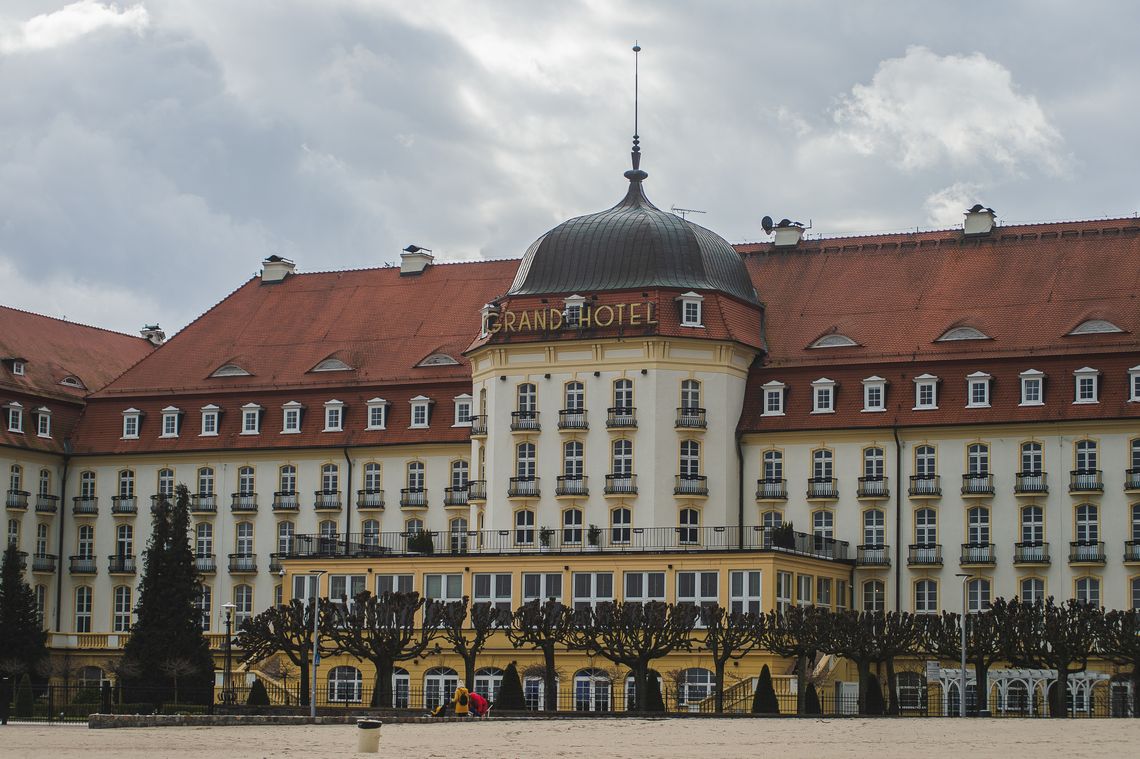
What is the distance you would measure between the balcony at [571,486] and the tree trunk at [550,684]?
10.3 meters

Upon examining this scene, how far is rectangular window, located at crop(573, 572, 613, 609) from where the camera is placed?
83.6 metres

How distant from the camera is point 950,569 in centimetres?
8619

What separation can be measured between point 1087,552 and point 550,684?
834 inches

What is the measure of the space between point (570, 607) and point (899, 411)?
15.1m

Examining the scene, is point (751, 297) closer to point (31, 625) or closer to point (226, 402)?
point (226, 402)

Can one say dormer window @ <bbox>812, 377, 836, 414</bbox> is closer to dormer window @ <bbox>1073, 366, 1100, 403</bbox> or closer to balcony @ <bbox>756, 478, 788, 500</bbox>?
balcony @ <bbox>756, 478, 788, 500</bbox>

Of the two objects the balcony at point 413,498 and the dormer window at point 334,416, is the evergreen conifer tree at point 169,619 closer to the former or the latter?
the balcony at point 413,498

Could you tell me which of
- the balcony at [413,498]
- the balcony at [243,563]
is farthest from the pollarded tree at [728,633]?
the balcony at [243,563]

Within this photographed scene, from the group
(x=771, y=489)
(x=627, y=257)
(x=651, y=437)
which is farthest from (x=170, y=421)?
(x=771, y=489)

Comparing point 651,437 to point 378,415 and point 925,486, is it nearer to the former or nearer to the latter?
point 925,486

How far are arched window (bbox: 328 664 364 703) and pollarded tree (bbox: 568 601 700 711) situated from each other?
11439 millimetres

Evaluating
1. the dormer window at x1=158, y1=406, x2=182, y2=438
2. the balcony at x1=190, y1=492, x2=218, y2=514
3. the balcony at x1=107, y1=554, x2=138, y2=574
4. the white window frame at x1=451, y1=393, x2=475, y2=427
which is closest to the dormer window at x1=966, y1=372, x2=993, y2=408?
the white window frame at x1=451, y1=393, x2=475, y2=427

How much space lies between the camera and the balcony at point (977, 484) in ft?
282

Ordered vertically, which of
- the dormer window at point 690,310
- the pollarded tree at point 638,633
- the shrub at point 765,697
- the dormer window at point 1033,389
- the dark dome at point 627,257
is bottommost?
the shrub at point 765,697
